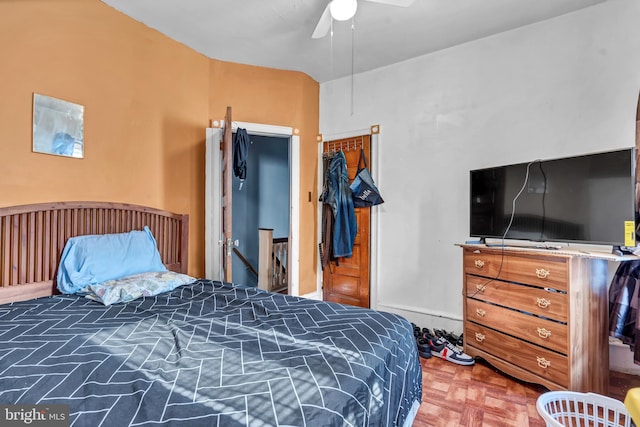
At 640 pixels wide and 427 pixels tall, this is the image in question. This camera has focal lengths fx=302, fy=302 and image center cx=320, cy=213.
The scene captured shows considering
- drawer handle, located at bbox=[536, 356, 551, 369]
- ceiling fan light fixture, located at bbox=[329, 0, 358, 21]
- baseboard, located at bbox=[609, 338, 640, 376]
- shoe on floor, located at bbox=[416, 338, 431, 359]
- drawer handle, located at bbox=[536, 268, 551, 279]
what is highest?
ceiling fan light fixture, located at bbox=[329, 0, 358, 21]

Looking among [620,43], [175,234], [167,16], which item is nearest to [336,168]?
[175,234]

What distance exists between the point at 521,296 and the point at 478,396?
71cm

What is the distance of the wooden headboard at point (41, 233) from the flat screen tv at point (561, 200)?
9.35ft

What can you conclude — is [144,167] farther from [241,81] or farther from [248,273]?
[248,273]

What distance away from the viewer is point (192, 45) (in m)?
2.90

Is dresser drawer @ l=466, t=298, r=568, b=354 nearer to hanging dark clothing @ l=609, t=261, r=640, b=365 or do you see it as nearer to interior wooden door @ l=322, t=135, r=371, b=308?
hanging dark clothing @ l=609, t=261, r=640, b=365

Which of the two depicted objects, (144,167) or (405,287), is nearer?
(144,167)

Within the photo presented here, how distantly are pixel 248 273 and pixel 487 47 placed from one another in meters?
4.09

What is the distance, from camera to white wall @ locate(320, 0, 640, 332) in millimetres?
2234

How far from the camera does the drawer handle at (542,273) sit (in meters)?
1.90

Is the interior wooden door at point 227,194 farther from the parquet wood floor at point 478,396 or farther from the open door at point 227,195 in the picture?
the parquet wood floor at point 478,396

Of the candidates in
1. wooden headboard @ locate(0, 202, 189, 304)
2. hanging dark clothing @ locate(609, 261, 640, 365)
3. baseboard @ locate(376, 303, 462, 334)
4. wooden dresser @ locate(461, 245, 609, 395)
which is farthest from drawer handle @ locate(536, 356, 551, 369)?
wooden headboard @ locate(0, 202, 189, 304)

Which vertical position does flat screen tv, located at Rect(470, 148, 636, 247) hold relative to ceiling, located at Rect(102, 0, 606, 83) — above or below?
below

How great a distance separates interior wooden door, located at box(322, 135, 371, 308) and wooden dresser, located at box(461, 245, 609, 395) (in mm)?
1391
